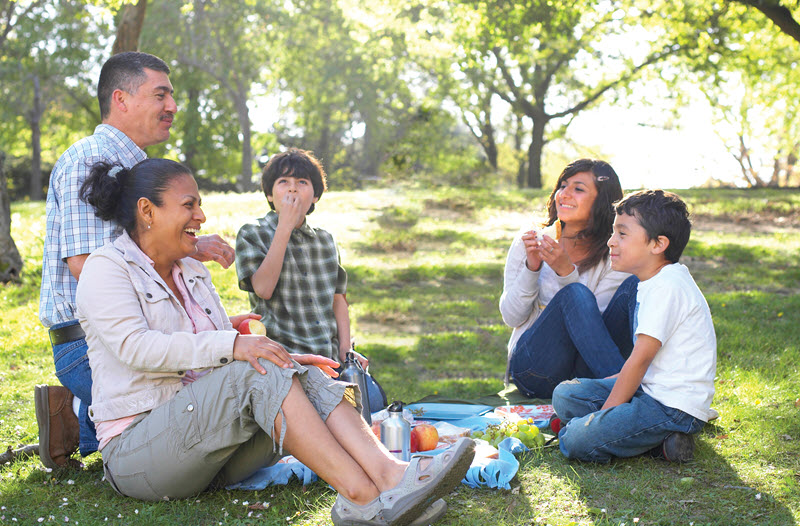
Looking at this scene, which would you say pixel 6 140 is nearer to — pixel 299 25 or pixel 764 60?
pixel 299 25

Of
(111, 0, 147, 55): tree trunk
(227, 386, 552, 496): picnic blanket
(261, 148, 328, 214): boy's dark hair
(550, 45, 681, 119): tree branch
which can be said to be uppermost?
(550, 45, 681, 119): tree branch

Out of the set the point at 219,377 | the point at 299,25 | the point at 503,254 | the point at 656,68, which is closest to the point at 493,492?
the point at 219,377

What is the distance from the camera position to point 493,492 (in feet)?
11.5

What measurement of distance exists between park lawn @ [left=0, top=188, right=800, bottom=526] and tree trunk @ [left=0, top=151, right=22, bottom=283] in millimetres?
254

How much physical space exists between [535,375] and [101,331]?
2890mm

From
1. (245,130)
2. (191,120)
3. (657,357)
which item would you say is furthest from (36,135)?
(657,357)

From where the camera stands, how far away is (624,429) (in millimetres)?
3711

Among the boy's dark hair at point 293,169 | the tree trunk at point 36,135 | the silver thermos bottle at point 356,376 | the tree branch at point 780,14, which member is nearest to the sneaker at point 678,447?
the silver thermos bottle at point 356,376

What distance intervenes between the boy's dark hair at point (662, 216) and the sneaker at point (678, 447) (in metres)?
0.89

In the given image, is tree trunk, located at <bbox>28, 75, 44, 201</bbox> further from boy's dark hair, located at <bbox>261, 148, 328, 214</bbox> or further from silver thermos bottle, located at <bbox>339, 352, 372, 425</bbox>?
silver thermos bottle, located at <bbox>339, 352, 372, 425</bbox>

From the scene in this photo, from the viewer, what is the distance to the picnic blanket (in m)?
3.56

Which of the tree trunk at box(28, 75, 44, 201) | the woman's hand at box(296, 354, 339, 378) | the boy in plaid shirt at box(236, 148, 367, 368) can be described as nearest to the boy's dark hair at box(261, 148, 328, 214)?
the boy in plaid shirt at box(236, 148, 367, 368)

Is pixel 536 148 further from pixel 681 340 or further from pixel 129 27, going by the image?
pixel 681 340

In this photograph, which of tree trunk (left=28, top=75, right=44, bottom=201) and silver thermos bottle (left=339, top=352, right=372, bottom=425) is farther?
tree trunk (left=28, top=75, right=44, bottom=201)
